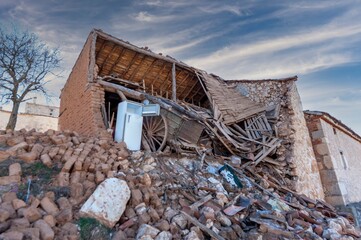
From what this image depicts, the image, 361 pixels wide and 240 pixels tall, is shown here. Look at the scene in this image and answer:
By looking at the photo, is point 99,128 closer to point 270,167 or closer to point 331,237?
point 331,237

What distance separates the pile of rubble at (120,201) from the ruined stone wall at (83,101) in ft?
5.30

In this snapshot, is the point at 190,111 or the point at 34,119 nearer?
the point at 190,111

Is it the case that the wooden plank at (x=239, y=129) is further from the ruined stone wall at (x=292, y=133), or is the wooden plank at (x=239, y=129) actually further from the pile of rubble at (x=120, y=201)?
the pile of rubble at (x=120, y=201)

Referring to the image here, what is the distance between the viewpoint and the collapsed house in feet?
23.5

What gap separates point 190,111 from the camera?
7.73 meters

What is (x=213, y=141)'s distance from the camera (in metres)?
8.33

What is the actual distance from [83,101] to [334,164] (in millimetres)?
10217

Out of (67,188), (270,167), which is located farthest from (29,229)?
(270,167)

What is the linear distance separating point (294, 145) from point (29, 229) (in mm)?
8971

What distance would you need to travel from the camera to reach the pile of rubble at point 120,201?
9.46 ft

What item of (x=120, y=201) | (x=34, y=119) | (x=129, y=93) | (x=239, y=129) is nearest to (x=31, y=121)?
(x=34, y=119)

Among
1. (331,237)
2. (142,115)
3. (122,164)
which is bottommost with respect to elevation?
(331,237)

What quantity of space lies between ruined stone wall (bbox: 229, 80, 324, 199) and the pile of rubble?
338cm

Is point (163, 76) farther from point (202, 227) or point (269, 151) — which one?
point (202, 227)
